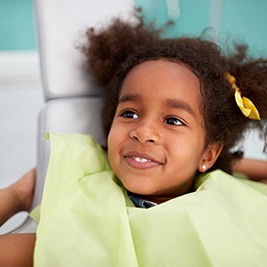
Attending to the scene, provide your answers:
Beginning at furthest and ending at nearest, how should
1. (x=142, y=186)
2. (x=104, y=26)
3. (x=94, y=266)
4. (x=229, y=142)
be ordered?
(x=104, y=26), (x=229, y=142), (x=142, y=186), (x=94, y=266)

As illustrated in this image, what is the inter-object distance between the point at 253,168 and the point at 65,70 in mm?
539

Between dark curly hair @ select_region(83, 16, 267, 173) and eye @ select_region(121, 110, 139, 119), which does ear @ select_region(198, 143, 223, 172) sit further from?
eye @ select_region(121, 110, 139, 119)

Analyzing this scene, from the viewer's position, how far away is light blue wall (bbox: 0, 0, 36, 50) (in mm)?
2191

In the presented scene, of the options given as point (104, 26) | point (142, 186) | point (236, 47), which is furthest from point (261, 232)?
point (104, 26)

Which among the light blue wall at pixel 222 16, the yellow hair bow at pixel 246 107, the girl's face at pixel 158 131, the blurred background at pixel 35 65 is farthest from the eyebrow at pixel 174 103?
the light blue wall at pixel 222 16

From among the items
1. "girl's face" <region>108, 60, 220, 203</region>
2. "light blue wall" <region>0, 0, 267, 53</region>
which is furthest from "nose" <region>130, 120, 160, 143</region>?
"light blue wall" <region>0, 0, 267, 53</region>

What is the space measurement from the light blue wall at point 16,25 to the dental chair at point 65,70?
131cm

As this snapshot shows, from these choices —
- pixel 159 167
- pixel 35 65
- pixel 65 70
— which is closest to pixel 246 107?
pixel 159 167

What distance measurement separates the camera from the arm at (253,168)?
101cm

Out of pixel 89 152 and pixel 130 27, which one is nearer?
pixel 89 152

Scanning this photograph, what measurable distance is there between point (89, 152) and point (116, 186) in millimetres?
110

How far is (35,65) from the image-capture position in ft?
6.52

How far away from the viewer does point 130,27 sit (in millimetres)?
1004

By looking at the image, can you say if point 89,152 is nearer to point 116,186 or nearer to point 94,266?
point 116,186
